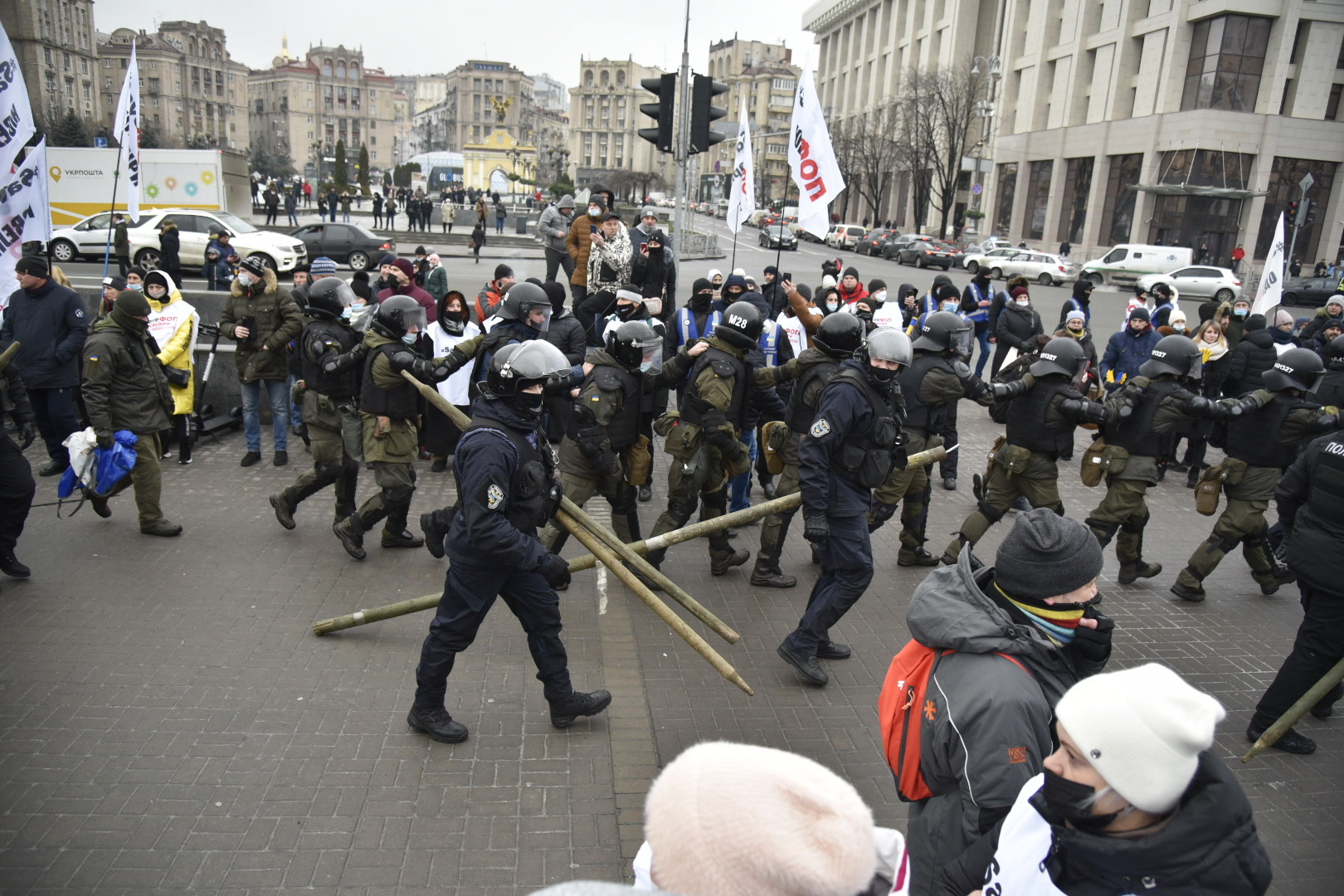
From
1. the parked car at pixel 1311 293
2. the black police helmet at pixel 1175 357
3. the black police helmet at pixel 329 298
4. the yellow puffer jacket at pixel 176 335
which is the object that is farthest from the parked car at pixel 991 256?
the black police helmet at pixel 329 298

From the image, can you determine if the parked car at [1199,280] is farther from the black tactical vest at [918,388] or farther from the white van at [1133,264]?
the black tactical vest at [918,388]

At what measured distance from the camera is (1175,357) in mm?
6473

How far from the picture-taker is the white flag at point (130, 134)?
30.3 feet

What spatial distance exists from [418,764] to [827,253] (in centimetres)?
4536

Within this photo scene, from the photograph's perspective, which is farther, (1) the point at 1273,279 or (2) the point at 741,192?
(1) the point at 1273,279

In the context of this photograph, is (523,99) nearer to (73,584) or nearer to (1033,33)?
(1033,33)

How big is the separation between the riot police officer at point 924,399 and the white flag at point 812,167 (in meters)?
2.34

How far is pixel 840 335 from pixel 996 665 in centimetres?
389

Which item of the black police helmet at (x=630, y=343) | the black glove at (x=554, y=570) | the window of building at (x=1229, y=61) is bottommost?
the black glove at (x=554, y=570)

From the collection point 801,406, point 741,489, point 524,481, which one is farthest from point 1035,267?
point 524,481

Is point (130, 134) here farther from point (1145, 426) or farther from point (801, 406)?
point (1145, 426)

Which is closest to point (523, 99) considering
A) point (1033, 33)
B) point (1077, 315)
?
point (1033, 33)

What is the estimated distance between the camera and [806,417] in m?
6.72

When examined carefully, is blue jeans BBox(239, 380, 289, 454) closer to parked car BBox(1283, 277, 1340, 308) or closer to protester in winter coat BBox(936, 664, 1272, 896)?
protester in winter coat BBox(936, 664, 1272, 896)
